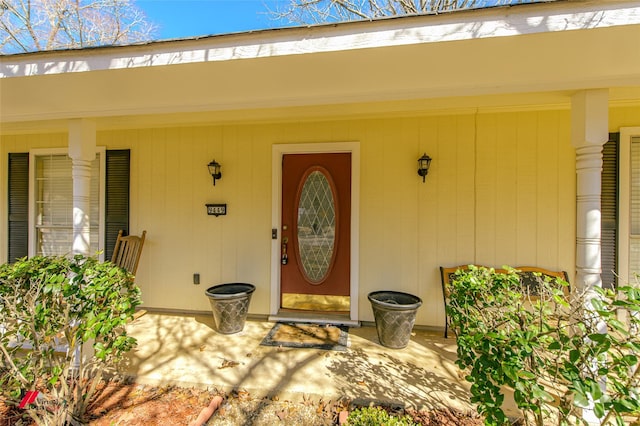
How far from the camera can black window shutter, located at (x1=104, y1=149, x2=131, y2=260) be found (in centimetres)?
361

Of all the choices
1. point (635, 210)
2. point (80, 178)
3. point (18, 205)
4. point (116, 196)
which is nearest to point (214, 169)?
point (80, 178)

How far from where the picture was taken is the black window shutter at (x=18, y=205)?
3801mm

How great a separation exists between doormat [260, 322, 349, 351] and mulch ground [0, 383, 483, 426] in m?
0.71

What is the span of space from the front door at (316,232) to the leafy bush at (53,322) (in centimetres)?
181

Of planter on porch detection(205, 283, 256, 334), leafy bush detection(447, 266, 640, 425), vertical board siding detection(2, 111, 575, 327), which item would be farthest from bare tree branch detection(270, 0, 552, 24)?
leafy bush detection(447, 266, 640, 425)

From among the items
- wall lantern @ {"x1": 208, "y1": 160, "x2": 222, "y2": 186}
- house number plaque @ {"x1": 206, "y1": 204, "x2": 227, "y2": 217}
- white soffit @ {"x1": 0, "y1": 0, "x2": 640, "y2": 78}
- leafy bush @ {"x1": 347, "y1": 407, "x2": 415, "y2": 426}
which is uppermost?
white soffit @ {"x1": 0, "y1": 0, "x2": 640, "y2": 78}

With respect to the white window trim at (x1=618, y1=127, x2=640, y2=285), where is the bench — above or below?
below

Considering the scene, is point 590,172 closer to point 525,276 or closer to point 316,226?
point 525,276

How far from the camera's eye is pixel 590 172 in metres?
2.01

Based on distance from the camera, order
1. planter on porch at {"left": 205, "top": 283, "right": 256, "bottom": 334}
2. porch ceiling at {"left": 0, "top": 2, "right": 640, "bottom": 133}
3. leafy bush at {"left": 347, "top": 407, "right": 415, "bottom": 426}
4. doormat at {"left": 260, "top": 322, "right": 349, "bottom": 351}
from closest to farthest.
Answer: leafy bush at {"left": 347, "top": 407, "right": 415, "bottom": 426} < porch ceiling at {"left": 0, "top": 2, "right": 640, "bottom": 133} < doormat at {"left": 260, "top": 322, "right": 349, "bottom": 351} < planter on porch at {"left": 205, "top": 283, "right": 256, "bottom": 334}

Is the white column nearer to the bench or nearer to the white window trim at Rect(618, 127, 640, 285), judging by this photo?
the bench

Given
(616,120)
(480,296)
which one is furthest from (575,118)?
(480,296)

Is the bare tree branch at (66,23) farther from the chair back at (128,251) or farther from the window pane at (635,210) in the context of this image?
the window pane at (635,210)

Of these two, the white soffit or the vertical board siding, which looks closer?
the white soffit
